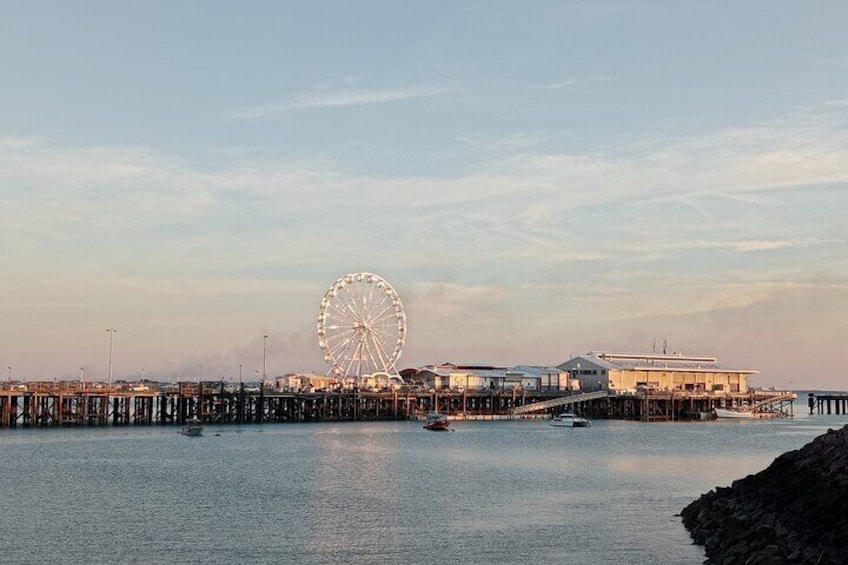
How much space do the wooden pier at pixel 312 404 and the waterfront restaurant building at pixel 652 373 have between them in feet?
14.8

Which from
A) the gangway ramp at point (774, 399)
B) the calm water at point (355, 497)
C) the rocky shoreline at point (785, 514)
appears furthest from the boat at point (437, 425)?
the rocky shoreline at point (785, 514)

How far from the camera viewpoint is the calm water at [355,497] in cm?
3872

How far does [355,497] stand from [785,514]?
22.7 metres

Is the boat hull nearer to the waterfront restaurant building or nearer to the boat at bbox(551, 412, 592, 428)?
the boat at bbox(551, 412, 592, 428)

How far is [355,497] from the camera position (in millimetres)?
53219

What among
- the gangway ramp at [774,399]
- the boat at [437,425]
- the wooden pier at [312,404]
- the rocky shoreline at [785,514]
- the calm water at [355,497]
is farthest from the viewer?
the gangway ramp at [774,399]

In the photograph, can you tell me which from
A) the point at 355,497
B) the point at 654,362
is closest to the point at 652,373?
the point at 654,362

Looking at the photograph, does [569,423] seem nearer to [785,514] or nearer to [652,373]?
[652,373]

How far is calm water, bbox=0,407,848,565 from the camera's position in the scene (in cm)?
3872

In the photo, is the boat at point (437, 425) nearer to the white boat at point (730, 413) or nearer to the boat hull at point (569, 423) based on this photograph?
the boat hull at point (569, 423)

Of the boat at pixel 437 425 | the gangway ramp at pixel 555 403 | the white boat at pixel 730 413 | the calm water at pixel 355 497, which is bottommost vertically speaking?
the calm water at pixel 355 497

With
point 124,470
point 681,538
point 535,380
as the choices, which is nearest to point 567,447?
point 124,470

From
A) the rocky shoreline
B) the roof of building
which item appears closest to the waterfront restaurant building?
the roof of building

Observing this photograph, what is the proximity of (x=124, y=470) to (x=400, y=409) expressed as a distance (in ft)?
231
